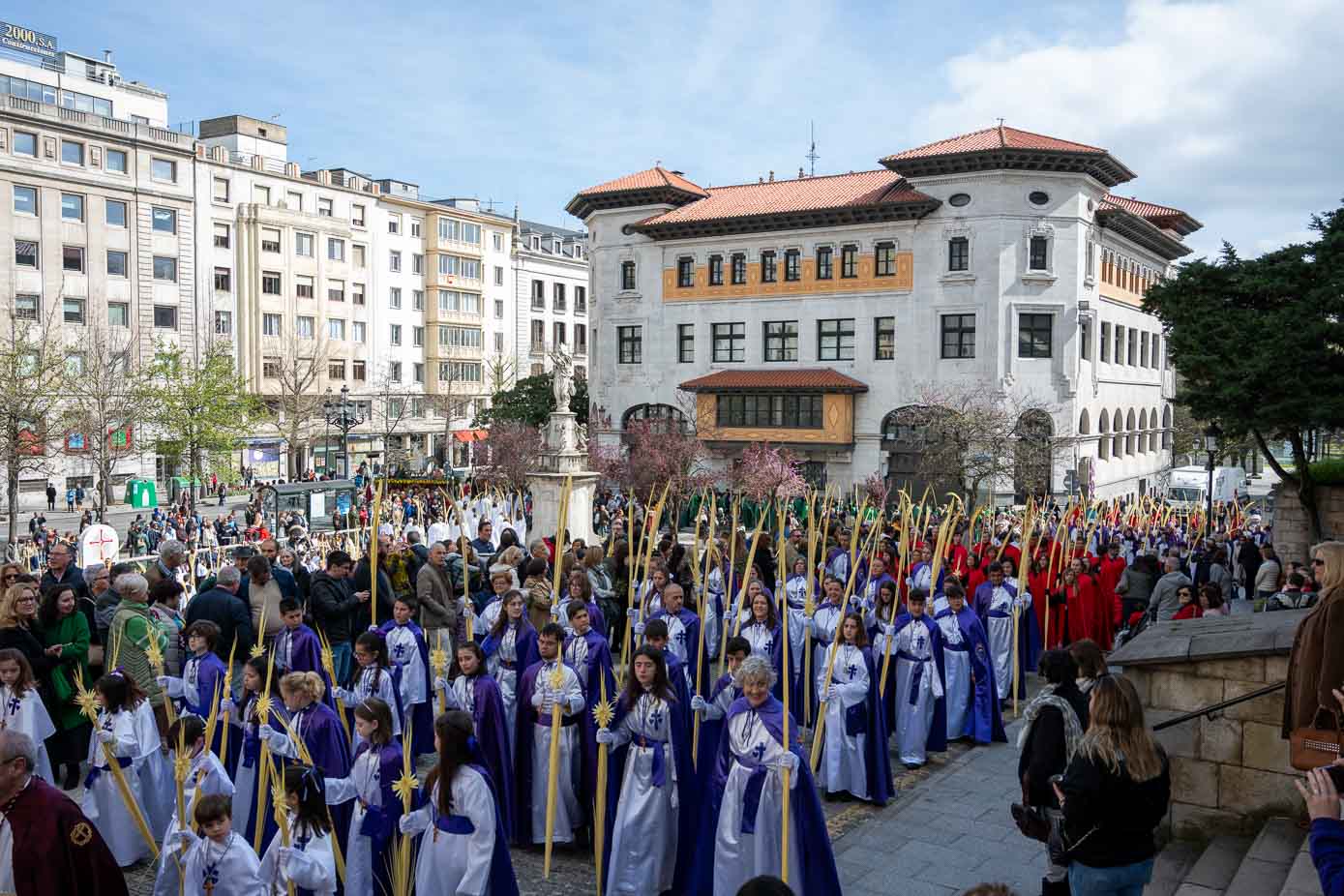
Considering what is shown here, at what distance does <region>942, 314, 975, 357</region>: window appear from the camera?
4059cm

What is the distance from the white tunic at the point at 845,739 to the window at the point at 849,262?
34899 millimetres

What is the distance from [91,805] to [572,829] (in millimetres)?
3383

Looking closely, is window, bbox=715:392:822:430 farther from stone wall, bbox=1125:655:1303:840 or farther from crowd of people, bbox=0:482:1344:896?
stone wall, bbox=1125:655:1303:840

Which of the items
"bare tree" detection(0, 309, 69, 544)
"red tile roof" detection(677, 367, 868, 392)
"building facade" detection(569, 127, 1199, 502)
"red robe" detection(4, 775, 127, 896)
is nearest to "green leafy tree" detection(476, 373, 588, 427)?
"building facade" detection(569, 127, 1199, 502)

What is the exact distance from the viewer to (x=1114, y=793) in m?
4.78

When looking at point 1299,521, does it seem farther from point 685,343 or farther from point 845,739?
point 685,343

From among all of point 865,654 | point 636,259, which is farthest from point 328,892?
point 636,259

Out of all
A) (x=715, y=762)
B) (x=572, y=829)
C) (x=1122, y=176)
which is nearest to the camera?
(x=715, y=762)

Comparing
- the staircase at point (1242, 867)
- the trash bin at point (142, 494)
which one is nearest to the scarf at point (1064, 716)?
the staircase at point (1242, 867)

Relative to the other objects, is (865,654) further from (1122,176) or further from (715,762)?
(1122,176)

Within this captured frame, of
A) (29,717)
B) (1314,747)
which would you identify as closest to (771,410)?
(29,717)

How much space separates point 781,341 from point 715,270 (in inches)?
161

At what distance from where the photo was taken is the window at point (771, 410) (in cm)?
4309

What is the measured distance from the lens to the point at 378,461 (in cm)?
6000
